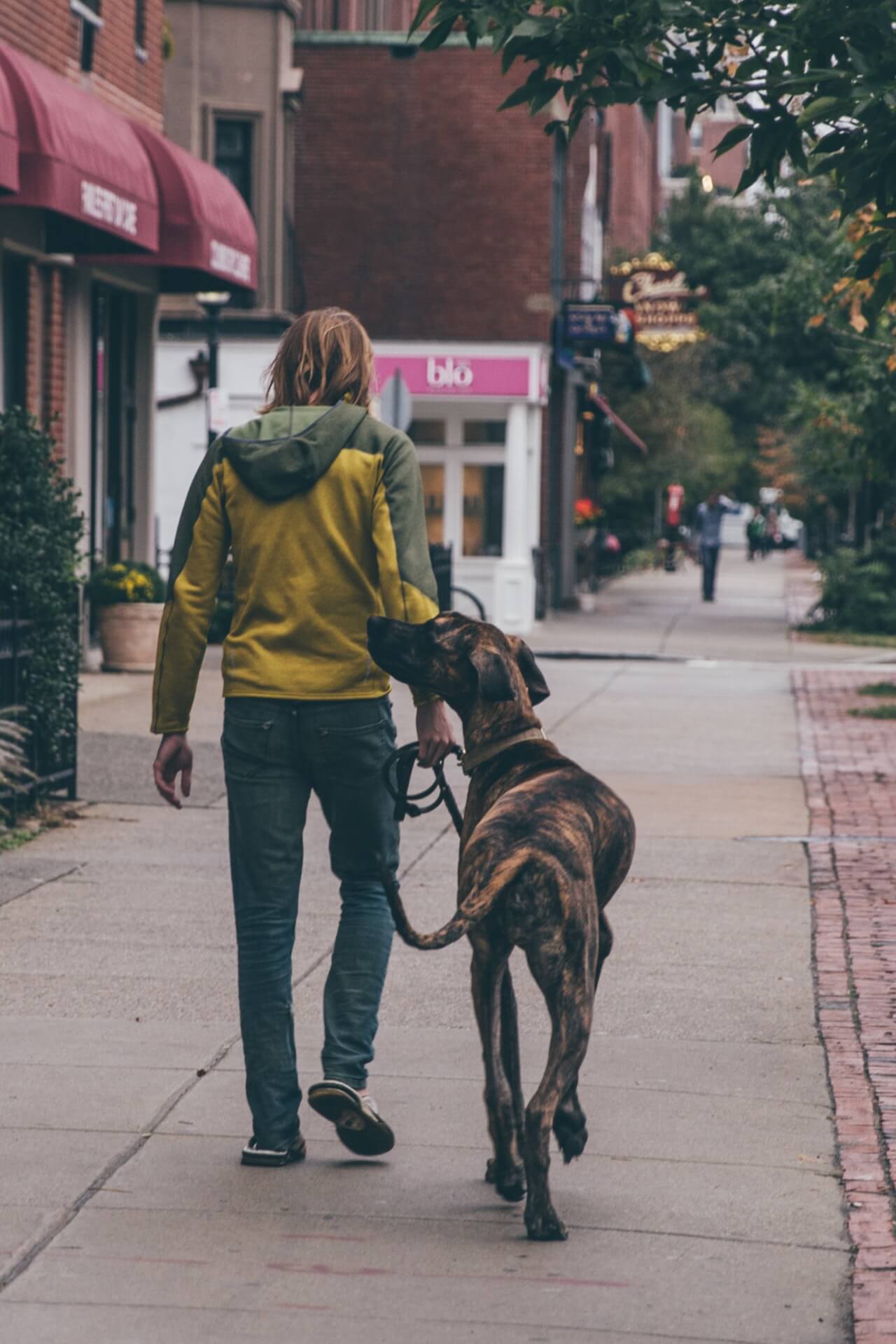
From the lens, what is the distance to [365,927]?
5020 mm

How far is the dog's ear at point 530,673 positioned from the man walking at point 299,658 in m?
0.22

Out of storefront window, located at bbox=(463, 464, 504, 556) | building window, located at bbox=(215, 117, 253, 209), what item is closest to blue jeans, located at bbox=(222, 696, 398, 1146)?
building window, located at bbox=(215, 117, 253, 209)

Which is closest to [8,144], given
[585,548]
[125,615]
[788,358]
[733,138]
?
[125,615]

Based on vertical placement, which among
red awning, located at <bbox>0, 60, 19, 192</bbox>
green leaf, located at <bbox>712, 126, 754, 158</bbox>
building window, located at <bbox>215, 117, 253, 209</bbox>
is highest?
building window, located at <bbox>215, 117, 253, 209</bbox>

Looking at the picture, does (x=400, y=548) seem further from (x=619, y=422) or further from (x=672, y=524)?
(x=672, y=524)

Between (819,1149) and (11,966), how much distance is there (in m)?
3.07

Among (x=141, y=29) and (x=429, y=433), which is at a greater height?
(x=141, y=29)

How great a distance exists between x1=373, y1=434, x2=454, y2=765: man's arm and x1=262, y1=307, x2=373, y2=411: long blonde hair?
0.20m

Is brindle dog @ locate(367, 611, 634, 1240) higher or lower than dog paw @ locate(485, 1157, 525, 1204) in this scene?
higher

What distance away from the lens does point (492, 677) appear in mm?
4613

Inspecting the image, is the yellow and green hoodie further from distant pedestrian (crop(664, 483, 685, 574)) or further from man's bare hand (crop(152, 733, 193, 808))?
distant pedestrian (crop(664, 483, 685, 574))

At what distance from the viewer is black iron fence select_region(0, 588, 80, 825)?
9.77 metres

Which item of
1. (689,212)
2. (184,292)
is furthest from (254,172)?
(689,212)

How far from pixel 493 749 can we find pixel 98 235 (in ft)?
41.5
